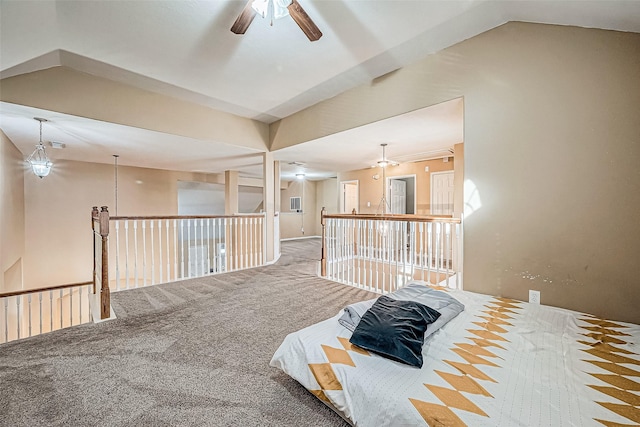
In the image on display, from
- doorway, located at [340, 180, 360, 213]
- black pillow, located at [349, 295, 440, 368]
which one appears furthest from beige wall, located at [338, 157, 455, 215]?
black pillow, located at [349, 295, 440, 368]

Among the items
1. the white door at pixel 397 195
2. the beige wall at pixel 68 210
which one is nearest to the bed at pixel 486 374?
the white door at pixel 397 195

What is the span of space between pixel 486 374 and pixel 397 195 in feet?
23.5

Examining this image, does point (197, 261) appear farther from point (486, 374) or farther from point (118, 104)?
point (486, 374)

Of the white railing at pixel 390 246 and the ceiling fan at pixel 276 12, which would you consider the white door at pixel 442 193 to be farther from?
the ceiling fan at pixel 276 12

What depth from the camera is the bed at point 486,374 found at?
1073 mm

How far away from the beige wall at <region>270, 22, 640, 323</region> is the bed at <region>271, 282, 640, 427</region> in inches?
19.5

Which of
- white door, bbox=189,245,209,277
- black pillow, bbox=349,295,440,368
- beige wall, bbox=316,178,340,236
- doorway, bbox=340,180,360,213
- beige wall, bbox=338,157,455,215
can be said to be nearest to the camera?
black pillow, bbox=349,295,440,368

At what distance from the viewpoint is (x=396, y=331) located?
154 cm

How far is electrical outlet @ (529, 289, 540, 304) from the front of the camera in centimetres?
244

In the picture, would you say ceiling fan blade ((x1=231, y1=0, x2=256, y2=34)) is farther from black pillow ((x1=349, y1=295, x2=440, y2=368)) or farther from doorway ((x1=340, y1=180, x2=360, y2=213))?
doorway ((x1=340, y1=180, x2=360, y2=213))

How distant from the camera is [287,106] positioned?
452 cm

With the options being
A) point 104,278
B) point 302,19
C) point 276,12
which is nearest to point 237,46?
point 276,12

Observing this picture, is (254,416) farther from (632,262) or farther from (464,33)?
(464,33)

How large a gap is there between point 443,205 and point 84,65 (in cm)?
710
